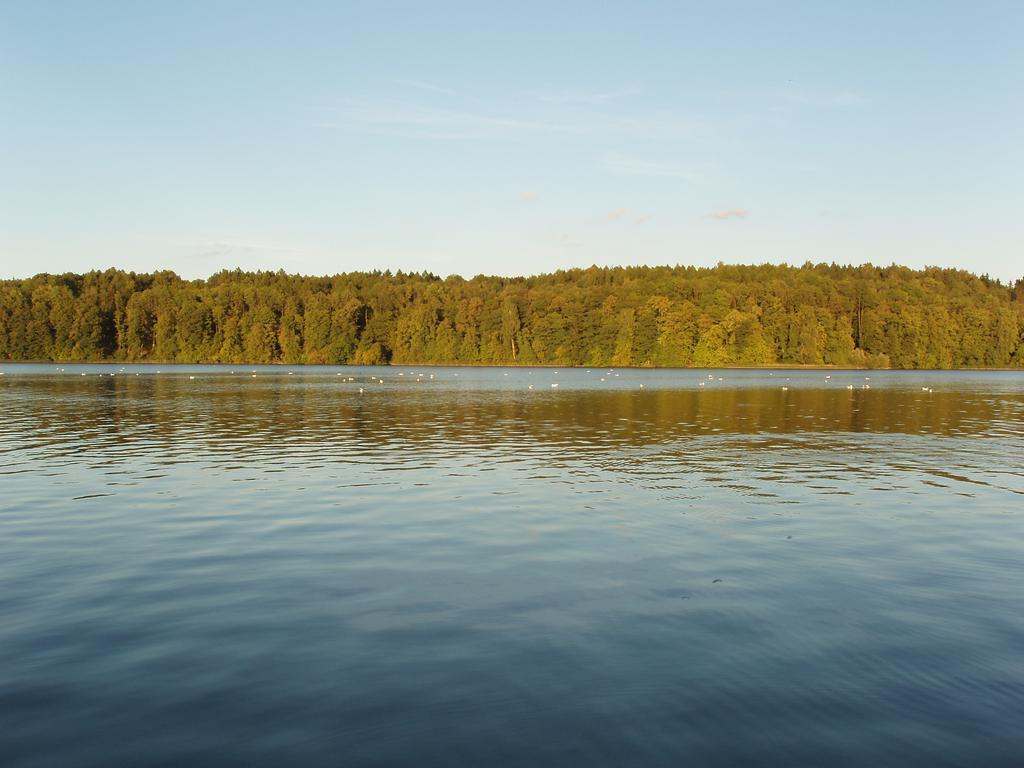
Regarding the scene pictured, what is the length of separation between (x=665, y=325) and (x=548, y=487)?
17848 centimetres

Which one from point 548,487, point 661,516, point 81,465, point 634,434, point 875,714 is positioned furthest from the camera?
point 634,434

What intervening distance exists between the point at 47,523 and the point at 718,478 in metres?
19.5

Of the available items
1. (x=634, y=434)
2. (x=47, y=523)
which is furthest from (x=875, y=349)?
(x=47, y=523)

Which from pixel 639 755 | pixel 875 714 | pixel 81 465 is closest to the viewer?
pixel 639 755

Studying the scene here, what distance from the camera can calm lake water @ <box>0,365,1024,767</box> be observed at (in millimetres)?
8906

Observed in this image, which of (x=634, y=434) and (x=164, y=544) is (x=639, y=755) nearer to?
(x=164, y=544)

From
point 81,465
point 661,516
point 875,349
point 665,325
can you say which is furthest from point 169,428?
point 875,349

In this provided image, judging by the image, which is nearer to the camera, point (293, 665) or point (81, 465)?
point (293, 665)

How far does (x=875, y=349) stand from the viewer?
194000 millimetres

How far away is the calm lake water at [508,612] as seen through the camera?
891 centimetres

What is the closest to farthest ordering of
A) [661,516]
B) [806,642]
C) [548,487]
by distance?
[806,642], [661,516], [548,487]

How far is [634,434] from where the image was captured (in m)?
42.2

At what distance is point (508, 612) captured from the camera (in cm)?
1310

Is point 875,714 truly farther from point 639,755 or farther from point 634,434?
point 634,434
